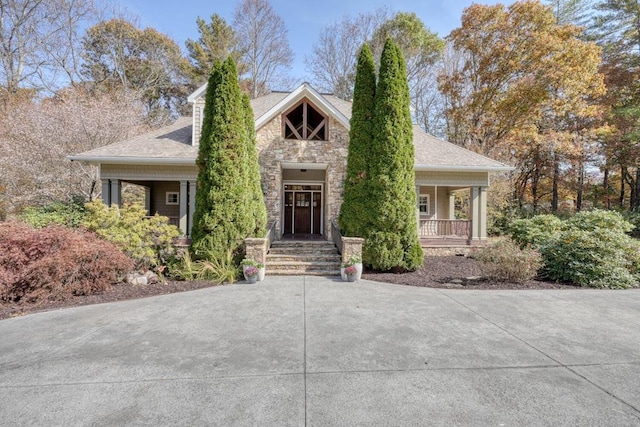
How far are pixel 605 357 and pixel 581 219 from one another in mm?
6977

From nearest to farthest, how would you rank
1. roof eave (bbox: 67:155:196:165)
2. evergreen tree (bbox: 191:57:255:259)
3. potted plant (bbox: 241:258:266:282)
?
potted plant (bbox: 241:258:266:282), evergreen tree (bbox: 191:57:255:259), roof eave (bbox: 67:155:196:165)

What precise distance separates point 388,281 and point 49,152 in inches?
572

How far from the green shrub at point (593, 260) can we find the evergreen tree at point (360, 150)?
16.7ft

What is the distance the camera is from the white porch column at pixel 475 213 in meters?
11.4

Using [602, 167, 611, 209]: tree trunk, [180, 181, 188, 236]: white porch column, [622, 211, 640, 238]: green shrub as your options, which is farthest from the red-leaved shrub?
[602, 167, 611, 209]: tree trunk

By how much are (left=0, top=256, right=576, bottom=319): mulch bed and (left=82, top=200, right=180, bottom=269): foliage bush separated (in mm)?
841

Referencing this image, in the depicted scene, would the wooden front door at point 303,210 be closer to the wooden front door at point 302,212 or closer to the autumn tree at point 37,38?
the wooden front door at point 302,212

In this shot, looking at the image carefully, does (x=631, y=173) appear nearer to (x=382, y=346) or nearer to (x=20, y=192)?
(x=382, y=346)

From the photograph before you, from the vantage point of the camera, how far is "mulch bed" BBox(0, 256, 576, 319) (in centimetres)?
541

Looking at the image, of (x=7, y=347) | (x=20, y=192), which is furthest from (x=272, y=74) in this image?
(x=7, y=347)

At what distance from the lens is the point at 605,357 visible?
3400 millimetres

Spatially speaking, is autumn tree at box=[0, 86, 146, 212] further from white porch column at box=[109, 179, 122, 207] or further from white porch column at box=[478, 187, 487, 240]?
white porch column at box=[478, 187, 487, 240]

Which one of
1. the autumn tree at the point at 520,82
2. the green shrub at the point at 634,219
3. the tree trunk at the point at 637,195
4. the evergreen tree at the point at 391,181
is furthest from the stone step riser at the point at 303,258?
the tree trunk at the point at 637,195

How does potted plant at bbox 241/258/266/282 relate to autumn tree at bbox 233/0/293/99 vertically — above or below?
below
